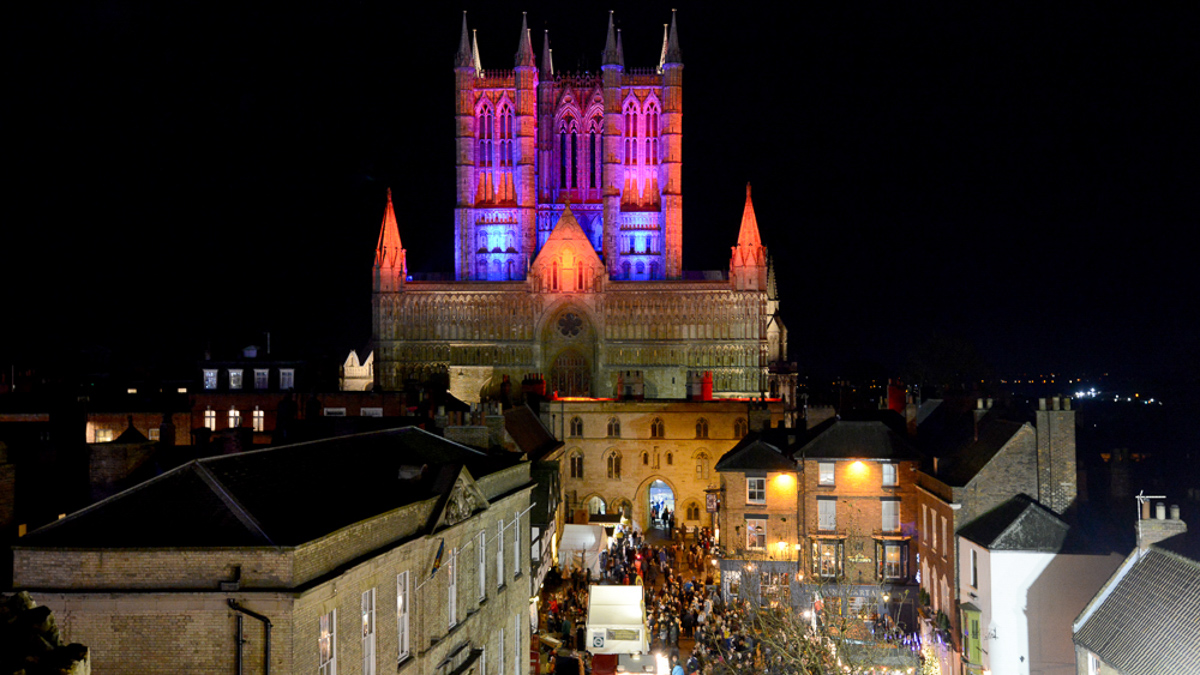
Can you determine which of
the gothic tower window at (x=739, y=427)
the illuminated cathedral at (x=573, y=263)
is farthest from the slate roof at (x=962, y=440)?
the illuminated cathedral at (x=573, y=263)

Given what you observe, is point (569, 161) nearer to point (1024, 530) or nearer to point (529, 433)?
point (529, 433)

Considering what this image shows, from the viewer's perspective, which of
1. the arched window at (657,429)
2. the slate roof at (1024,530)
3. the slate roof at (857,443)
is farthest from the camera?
the arched window at (657,429)

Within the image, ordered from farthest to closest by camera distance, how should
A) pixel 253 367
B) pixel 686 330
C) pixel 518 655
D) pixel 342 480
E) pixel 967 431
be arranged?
pixel 686 330
pixel 253 367
pixel 967 431
pixel 518 655
pixel 342 480

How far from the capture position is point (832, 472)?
39.4 metres

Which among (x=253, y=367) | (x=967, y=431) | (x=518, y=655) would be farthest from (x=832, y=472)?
(x=253, y=367)

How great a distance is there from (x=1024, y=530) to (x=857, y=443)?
34.0ft

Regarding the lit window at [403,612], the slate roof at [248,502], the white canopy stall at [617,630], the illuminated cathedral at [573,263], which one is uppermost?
the illuminated cathedral at [573,263]

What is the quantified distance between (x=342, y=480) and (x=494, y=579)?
6761 millimetres

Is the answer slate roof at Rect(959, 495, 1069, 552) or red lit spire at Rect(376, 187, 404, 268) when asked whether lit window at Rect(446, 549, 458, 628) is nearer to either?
slate roof at Rect(959, 495, 1069, 552)

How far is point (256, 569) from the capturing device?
13.7 m

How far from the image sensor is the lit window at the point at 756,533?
134 ft

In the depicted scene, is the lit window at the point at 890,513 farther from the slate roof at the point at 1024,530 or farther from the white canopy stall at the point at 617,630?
the white canopy stall at the point at 617,630

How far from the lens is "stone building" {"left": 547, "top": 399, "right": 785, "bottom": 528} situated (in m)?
59.8

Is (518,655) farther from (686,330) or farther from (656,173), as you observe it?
(656,173)
